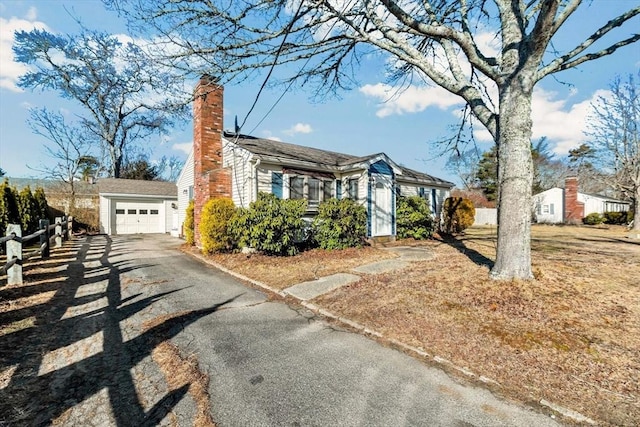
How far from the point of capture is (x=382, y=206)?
40.8ft

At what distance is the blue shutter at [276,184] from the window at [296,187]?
45 cm

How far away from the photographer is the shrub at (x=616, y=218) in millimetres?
25812

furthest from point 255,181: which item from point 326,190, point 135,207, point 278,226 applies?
point 135,207

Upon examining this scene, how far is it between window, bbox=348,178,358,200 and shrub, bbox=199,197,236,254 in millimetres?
5030

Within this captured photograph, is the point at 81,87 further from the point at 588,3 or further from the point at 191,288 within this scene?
the point at 588,3

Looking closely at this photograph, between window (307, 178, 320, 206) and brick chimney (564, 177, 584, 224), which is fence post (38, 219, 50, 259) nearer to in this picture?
window (307, 178, 320, 206)

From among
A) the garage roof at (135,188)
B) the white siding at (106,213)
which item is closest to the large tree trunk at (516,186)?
the garage roof at (135,188)

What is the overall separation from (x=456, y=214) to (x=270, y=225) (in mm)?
12345

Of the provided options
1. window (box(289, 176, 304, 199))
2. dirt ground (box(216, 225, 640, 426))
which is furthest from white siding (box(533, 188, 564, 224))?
window (box(289, 176, 304, 199))

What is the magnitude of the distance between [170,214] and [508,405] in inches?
881

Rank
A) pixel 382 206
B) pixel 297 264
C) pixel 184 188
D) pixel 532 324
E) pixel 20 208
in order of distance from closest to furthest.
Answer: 1. pixel 532 324
2. pixel 297 264
3. pixel 20 208
4. pixel 382 206
5. pixel 184 188

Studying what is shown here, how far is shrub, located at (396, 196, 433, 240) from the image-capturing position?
1331 centimetres

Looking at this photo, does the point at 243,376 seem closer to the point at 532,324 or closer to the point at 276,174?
the point at 532,324

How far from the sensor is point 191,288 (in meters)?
6.21
